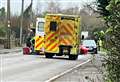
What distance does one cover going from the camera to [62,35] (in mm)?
33375

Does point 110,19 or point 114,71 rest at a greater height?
point 110,19

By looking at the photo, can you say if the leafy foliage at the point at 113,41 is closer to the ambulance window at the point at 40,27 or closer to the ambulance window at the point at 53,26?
the ambulance window at the point at 53,26

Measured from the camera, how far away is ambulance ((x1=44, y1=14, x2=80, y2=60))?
3288 centimetres

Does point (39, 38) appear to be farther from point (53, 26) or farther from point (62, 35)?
point (62, 35)

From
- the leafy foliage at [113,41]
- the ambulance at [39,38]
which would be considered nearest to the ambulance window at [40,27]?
the ambulance at [39,38]

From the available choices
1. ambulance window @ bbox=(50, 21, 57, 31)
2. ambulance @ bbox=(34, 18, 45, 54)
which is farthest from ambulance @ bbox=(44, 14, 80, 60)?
ambulance @ bbox=(34, 18, 45, 54)

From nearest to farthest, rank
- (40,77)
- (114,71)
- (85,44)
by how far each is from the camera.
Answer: (114,71) → (40,77) → (85,44)

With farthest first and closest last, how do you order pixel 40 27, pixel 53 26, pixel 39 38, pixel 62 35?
pixel 40 27, pixel 39 38, pixel 53 26, pixel 62 35

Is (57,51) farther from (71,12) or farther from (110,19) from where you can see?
(71,12)

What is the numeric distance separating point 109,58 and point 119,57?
0.55 feet

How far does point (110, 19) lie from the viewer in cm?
535

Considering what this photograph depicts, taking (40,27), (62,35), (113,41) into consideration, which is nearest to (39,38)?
(40,27)

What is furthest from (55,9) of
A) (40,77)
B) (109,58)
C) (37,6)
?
(109,58)

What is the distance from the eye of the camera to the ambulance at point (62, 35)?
108ft
